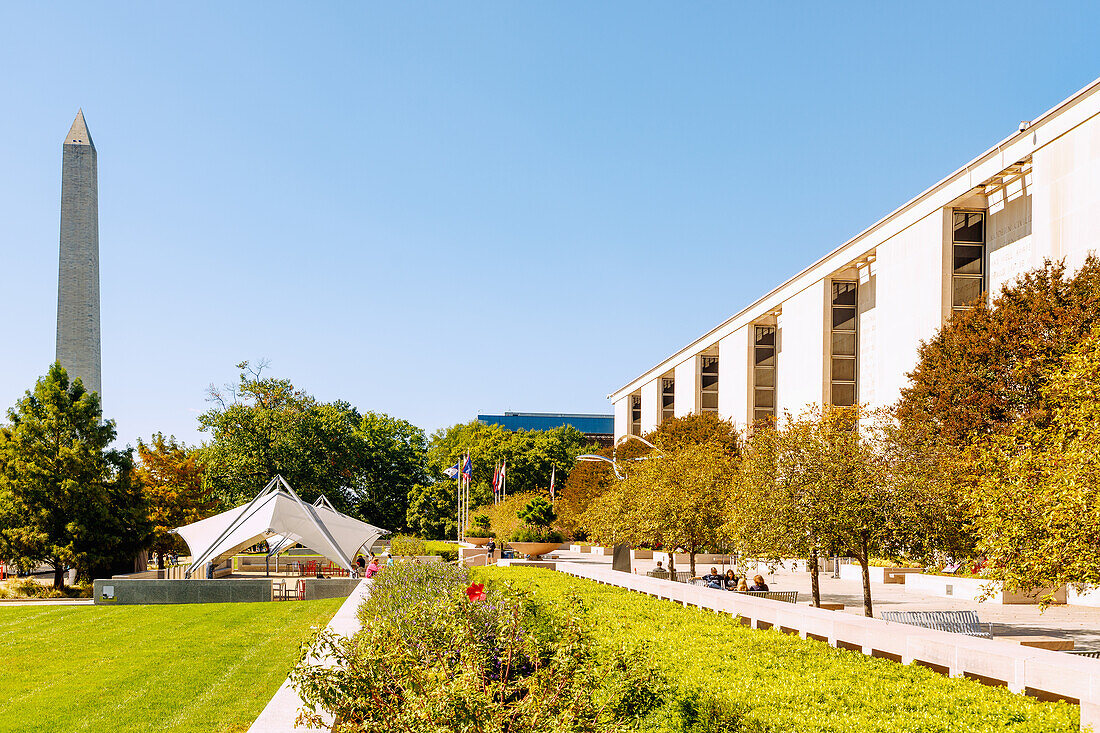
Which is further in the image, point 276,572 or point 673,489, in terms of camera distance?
point 276,572

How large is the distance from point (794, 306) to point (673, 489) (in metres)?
26.0

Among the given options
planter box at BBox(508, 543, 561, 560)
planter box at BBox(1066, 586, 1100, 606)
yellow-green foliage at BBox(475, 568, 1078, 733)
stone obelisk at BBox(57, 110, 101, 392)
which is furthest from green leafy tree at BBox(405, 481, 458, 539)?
yellow-green foliage at BBox(475, 568, 1078, 733)

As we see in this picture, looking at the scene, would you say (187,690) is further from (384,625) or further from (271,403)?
(271,403)

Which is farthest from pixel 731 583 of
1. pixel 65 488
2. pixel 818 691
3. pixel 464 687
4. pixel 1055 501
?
pixel 65 488

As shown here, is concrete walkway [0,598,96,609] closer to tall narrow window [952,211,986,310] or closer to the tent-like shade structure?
the tent-like shade structure

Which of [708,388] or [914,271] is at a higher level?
[914,271]

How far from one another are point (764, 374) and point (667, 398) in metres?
22.6

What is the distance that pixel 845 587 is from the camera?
32656 mm

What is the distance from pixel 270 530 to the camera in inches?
1414

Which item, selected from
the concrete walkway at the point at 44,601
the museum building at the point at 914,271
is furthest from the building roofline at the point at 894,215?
the concrete walkway at the point at 44,601

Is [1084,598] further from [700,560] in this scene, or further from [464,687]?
[700,560]

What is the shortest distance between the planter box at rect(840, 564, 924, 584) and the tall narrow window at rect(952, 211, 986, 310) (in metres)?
10.6

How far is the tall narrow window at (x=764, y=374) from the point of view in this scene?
5951 cm

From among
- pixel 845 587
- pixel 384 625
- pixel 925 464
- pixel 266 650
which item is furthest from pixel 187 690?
pixel 845 587
